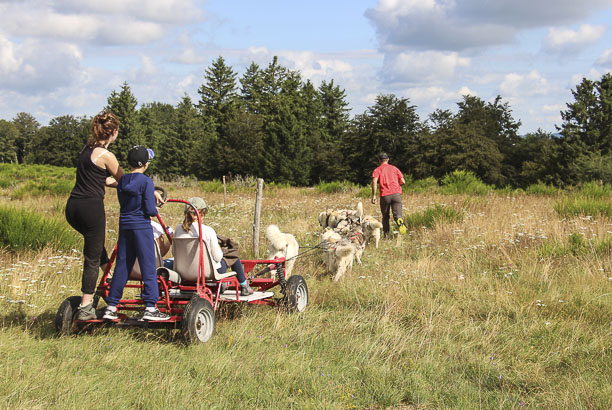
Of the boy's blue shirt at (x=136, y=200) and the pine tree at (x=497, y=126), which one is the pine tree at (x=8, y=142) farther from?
the boy's blue shirt at (x=136, y=200)

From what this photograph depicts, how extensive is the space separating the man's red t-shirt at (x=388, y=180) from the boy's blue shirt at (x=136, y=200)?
695cm

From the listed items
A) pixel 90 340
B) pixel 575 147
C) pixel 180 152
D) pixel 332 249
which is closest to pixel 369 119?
pixel 575 147

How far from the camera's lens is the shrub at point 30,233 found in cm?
827

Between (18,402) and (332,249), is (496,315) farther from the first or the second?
(18,402)

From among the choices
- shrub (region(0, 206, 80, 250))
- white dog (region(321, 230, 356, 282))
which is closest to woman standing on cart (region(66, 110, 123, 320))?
white dog (region(321, 230, 356, 282))

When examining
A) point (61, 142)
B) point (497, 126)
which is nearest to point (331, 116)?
point (497, 126)

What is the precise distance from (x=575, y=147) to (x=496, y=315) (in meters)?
46.3

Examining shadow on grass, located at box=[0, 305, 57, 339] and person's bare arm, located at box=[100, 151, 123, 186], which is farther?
shadow on grass, located at box=[0, 305, 57, 339]

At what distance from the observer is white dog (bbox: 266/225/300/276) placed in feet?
23.3

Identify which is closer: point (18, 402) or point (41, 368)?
point (18, 402)

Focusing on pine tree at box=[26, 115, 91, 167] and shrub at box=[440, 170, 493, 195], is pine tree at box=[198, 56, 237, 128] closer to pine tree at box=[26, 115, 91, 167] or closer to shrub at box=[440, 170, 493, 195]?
pine tree at box=[26, 115, 91, 167]

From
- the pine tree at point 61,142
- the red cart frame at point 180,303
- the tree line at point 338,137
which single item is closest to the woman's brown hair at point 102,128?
the red cart frame at point 180,303

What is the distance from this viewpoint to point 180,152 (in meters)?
61.7

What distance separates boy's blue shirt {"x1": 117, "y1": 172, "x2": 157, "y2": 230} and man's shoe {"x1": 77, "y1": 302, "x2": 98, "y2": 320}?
2.68 feet
